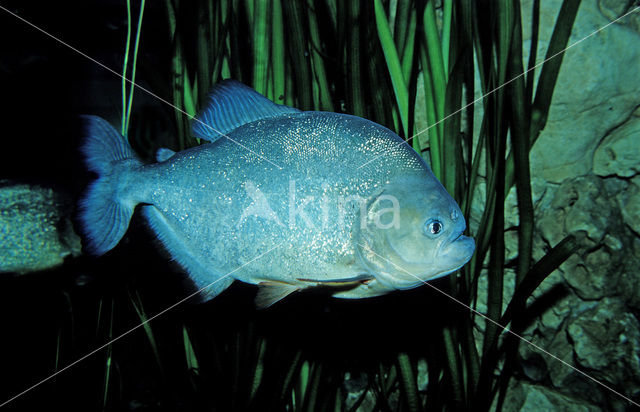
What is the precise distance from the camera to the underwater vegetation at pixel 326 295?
5.39 ft

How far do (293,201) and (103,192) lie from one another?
845 mm

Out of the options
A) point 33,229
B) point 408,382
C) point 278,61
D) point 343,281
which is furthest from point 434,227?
point 33,229

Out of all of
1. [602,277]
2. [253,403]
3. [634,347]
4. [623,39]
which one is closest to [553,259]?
[602,277]

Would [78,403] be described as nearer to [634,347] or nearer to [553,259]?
[553,259]

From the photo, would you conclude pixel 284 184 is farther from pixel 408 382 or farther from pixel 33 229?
pixel 33 229

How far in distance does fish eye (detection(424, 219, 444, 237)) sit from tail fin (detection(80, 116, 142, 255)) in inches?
48.1

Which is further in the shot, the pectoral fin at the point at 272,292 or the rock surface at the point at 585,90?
the rock surface at the point at 585,90

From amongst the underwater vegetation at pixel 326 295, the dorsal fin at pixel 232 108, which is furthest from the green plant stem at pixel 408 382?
the dorsal fin at pixel 232 108

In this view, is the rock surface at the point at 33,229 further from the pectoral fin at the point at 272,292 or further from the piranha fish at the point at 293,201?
the pectoral fin at the point at 272,292

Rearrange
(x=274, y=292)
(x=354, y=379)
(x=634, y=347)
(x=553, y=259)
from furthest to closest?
(x=354, y=379), (x=634, y=347), (x=553, y=259), (x=274, y=292)

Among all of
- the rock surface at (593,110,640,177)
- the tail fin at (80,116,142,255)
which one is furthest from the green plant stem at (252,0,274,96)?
the rock surface at (593,110,640,177)

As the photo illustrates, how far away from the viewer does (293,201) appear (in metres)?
1.17

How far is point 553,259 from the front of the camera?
1343mm

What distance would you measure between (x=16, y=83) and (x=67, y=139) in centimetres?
53
